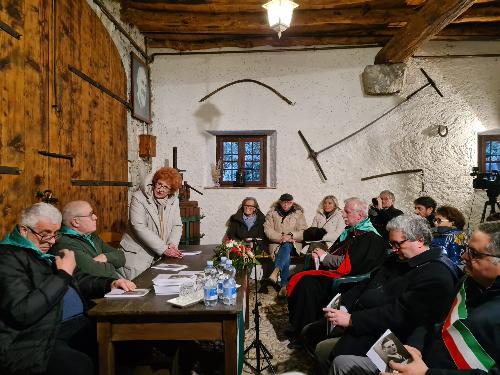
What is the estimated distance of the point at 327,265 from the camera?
3.57 metres

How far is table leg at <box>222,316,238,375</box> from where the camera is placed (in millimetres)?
1989

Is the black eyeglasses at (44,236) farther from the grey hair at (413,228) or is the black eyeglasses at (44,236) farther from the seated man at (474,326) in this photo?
the grey hair at (413,228)

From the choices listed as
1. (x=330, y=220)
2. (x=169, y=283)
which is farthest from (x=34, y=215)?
(x=330, y=220)

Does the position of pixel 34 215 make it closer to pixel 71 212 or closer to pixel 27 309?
pixel 27 309

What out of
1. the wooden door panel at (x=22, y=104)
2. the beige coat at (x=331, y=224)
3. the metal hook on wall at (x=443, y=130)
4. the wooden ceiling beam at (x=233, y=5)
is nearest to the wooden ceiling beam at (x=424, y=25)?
the wooden ceiling beam at (x=233, y=5)

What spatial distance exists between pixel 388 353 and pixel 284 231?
12.5 feet

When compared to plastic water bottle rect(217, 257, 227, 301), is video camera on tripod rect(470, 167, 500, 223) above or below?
above

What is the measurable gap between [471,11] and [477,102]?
4.70 ft

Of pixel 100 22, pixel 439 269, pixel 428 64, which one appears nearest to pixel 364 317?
pixel 439 269

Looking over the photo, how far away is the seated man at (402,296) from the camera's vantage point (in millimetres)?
1993

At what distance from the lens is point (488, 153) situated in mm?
6070

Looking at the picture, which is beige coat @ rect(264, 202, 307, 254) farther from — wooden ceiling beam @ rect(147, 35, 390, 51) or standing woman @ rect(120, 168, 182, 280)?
wooden ceiling beam @ rect(147, 35, 390, 51)

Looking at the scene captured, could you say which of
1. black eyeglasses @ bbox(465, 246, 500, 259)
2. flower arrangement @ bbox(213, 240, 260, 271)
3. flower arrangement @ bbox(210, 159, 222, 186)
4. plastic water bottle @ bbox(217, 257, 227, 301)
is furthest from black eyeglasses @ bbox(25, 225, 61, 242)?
flower arrangement @ bbox(210, 159, 222, 186)

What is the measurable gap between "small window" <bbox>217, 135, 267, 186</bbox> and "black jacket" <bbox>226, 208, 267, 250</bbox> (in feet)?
2.35
